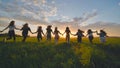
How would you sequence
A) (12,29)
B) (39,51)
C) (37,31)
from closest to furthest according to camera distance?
1. (39,51)
2. (12,29)
3. (37,31)

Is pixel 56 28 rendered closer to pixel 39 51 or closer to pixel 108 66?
pixel 39 51

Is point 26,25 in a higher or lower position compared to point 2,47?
higher

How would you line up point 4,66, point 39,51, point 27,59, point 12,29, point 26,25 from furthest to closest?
point 26,25 < point 12,29 < point 39,51 < point 27,59 < point 4,66

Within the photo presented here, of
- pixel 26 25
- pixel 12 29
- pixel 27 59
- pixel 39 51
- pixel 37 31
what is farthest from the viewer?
pixel 37 31

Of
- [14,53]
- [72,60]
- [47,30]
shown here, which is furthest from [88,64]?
[47,30]

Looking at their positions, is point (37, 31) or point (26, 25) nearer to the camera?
point (26, 25)

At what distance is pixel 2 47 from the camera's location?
2498cm

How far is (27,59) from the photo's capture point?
72.1ft

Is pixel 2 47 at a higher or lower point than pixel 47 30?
lower

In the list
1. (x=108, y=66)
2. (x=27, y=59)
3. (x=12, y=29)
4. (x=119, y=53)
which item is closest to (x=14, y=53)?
(x=27, y=59)

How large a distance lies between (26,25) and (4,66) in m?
11.0

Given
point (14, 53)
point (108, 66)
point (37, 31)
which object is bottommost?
point (108, 66)

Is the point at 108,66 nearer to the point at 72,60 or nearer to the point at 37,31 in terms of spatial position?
the point at 72,60

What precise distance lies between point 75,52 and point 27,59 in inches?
259
